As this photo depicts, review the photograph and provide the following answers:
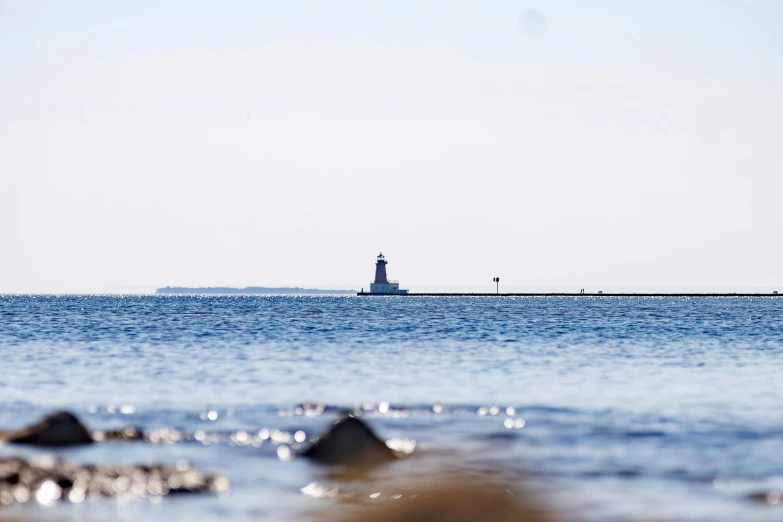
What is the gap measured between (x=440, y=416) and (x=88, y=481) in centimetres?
1115

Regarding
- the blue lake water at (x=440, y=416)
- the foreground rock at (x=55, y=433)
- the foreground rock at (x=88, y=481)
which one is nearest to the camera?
the foreground rock at (x=88, y=481)

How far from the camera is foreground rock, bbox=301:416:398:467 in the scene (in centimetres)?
1725

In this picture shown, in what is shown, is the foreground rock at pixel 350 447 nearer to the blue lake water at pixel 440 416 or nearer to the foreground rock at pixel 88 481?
the blue lake water at pixel 440 416

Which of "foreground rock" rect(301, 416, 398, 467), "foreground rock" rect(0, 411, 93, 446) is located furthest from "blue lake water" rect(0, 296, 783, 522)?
"foreground rock" rect(0, 411, 93, 446)

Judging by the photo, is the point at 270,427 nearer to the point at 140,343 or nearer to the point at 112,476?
the point at 112,476

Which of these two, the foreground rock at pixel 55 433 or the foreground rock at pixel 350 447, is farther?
the foreground rock at pixel 55 433

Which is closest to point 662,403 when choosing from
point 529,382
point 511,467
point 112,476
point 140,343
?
point 529,382

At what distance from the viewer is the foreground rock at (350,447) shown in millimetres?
17250

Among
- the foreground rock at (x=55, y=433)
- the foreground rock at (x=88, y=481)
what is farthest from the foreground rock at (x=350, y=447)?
the foreground rock at (x=55, y=433)

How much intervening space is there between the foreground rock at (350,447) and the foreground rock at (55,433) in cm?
510

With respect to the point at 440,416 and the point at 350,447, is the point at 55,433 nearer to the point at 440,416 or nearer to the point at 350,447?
the point at 350,447

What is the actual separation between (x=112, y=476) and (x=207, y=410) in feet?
31.3

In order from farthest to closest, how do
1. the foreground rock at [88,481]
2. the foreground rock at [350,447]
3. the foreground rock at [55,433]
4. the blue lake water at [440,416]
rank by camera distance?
the foreground rock at [55,433], the foreground rock at [350,447], the blue lake water at [440,416], the foreground rock at [88,481]

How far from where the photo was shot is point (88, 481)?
49.9 feet
